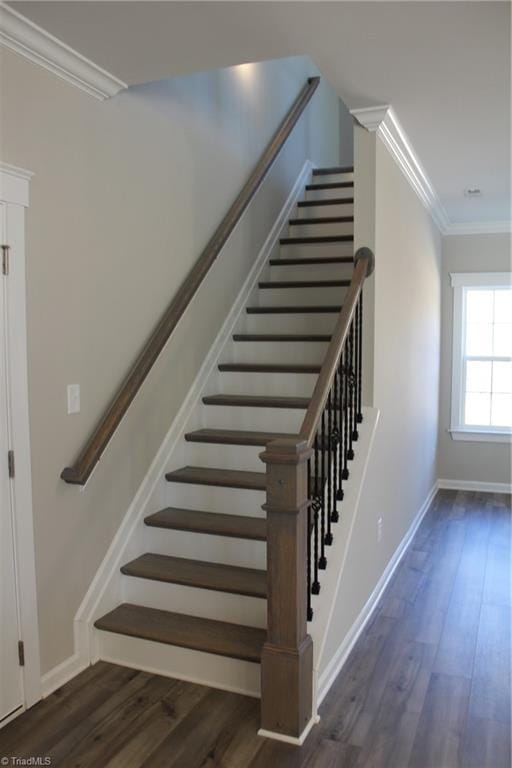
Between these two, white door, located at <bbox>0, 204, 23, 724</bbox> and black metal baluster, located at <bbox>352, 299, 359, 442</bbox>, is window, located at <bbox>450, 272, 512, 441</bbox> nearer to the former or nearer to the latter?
black metal baluster, located at <bbox>352, 299, 359, 442</bbox>

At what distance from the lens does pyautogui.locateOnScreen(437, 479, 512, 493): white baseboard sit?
5.86 m

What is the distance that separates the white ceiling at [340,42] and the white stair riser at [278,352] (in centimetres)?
142

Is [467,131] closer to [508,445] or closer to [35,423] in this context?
[35,423]

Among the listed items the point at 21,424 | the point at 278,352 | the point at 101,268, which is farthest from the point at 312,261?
the point at 21,424

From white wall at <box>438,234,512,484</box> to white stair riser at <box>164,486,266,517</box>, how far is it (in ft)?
11.1

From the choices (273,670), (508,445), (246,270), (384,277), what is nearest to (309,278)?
(246,270)

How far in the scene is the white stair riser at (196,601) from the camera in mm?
2676

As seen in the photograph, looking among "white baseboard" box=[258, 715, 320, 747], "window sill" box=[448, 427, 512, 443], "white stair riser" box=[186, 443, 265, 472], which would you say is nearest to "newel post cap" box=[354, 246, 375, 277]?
"white stair riser" box=[186, 443, 265, 472]

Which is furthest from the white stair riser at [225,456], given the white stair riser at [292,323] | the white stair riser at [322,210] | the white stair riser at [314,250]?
the white stair riser at [322,210]

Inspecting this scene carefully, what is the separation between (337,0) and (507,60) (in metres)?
0.89

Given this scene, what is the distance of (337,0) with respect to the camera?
1965 millimetres

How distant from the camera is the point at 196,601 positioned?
2.79 m

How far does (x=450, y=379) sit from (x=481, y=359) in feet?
1.12

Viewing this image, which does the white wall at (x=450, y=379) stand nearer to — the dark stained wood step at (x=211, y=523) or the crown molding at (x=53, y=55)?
the dark stained wood step at (x=211, y=523)
